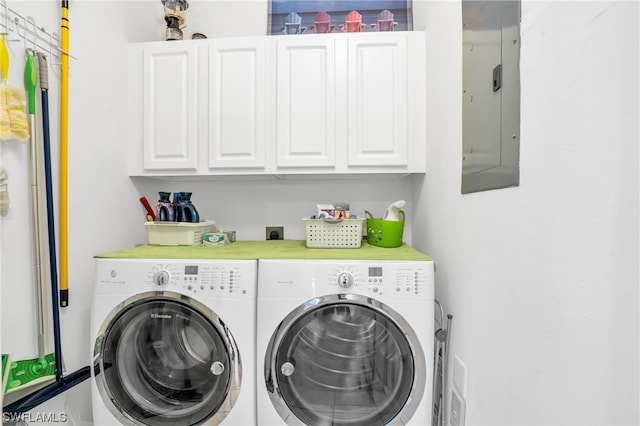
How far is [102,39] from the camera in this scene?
153cm

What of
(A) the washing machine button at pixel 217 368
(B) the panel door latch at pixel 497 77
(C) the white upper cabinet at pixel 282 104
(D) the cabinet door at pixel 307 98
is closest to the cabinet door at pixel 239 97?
(C) the white upper cabinet at pixel 282 104

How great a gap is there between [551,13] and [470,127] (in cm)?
43

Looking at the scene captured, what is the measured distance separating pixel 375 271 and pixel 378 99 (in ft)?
3.17

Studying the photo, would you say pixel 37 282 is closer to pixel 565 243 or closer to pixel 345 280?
pixel 345 280

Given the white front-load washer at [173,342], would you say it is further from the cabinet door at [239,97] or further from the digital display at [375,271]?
the cabinet door at [239,97]

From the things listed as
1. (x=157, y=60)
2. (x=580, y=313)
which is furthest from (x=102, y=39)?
(x=580, y=313)

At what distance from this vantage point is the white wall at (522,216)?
0.52 meters

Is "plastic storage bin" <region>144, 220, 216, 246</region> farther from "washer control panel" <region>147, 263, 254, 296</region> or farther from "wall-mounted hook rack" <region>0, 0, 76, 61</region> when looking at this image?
"wall-mounted hook rack" <region>0, 0, 76, 61</region>

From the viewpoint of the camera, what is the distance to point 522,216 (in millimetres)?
781

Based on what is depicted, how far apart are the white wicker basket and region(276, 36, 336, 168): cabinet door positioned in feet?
1.12

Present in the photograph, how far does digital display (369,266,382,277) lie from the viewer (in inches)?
46.5

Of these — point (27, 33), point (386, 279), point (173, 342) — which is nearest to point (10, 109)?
point (27, 33)

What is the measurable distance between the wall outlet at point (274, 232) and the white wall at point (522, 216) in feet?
2.62

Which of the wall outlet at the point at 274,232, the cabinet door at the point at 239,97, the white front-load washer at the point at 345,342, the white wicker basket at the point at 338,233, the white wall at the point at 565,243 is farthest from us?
the wall outlet at the point at 274,232
